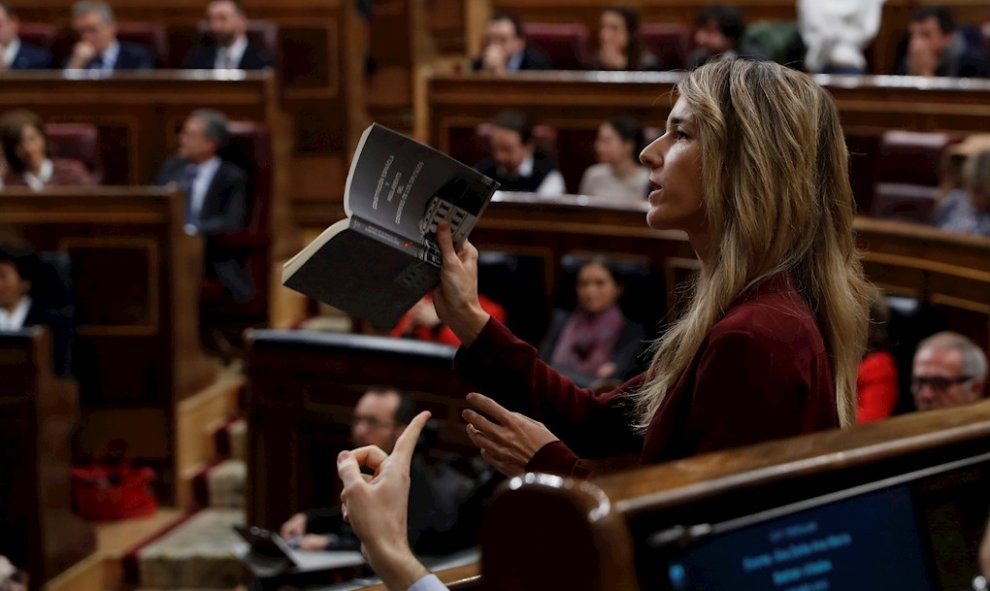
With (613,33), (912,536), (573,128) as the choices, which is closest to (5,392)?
(573,128)

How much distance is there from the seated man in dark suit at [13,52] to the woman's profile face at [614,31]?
1978mm

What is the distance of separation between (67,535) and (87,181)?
4.60 ft

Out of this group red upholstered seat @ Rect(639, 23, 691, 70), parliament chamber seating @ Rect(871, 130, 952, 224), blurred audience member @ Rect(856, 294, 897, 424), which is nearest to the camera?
blurred audience member @ Rect(856, 294, 897, 424)

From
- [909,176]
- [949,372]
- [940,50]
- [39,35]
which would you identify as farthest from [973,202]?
[39,35]

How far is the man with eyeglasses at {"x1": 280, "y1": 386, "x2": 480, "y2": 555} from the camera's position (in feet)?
8.03

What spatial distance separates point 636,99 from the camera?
4375 mm

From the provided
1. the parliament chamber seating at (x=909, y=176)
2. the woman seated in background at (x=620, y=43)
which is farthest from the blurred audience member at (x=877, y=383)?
the woman seated in background at (x=620, y=43)

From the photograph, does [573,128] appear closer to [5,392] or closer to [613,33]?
[613,33]

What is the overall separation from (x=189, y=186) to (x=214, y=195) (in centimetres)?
10

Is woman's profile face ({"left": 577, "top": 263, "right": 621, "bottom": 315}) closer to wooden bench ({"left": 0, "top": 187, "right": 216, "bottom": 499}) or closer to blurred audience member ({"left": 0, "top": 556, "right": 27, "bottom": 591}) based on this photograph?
wooden bench ({"left": 0, "top": 187, "right": 216, "bottom": 499})

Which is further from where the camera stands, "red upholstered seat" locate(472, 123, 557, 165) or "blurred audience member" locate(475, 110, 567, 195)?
"red upholstered seat" locate(472, 123, 557, 165)

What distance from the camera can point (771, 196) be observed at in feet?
3.41

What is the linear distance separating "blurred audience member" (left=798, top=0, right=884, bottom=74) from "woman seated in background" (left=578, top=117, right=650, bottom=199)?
92 cm

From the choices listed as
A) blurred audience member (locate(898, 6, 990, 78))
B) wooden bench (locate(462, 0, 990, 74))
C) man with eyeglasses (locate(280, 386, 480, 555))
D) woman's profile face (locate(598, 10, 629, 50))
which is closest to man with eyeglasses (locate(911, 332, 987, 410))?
man with eyeglasses (locate(280, 386, 480, 555))
